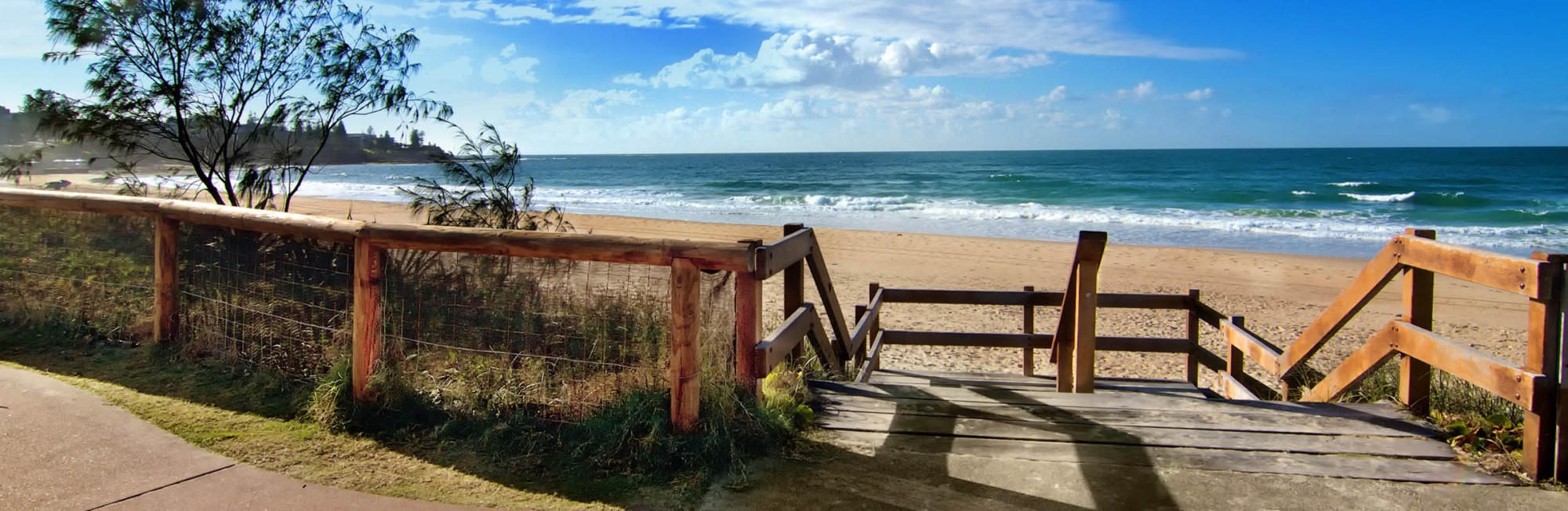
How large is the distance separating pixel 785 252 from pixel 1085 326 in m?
1.96

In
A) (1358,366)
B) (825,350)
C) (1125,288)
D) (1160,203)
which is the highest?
(1160,203)

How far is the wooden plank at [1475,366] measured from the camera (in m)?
3.29

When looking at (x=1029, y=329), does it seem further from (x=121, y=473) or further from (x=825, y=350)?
(x=121, y=473)

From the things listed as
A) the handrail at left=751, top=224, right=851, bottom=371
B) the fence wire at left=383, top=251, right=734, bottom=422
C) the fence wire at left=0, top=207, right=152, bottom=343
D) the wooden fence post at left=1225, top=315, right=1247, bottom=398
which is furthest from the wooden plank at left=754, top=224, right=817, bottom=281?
the fence wire at left=0, top=207, right=152, bottom=343

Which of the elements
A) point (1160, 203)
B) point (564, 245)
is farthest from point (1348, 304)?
point (1160, 203)

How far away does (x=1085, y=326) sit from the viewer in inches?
197

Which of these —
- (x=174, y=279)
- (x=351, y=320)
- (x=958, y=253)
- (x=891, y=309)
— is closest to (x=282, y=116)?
(x=174, y=279)

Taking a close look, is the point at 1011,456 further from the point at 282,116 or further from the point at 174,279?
the point at 282,116

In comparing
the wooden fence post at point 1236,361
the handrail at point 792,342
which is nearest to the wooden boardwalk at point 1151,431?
the handrail at point 792,342

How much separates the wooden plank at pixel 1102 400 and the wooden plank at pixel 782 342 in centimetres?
41

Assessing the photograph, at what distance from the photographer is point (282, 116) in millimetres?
9273

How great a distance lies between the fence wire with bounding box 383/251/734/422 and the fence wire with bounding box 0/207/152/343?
7.92ft

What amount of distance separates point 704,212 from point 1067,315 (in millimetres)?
28855

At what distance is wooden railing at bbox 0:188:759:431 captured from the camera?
355cm
